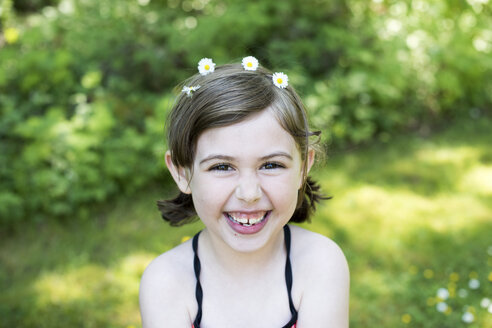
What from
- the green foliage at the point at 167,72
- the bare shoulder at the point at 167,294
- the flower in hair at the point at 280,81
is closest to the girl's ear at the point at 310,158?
the flower in hair at the point at 280,81

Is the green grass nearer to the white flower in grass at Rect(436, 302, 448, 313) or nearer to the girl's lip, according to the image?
the white flower in grass at Rect(436, 302, 448, 313)

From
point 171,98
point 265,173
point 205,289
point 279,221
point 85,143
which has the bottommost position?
point 205,289

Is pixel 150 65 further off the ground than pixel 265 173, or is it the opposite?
pixel 150 65

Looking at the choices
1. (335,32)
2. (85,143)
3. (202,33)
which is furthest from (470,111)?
(85,143)

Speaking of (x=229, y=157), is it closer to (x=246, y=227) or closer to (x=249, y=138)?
(x=249, y=138)

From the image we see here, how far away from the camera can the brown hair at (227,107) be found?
144 cm

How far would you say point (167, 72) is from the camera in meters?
4.62

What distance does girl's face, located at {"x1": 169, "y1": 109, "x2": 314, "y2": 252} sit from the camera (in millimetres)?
1425

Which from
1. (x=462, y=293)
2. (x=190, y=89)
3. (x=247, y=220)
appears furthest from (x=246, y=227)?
(x=462, y=293)

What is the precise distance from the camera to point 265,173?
146cm

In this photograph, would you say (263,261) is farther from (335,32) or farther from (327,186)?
(335,32)

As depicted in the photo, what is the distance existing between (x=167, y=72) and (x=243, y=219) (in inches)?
133

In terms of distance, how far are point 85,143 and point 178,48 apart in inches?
52.4

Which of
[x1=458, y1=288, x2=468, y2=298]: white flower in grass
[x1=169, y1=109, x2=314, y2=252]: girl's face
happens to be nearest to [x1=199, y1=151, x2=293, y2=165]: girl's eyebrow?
[x1=169, y1=109, x2=314, y2=252]: girl's face
